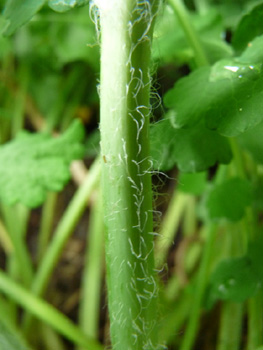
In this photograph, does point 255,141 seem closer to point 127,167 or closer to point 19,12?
point 127,167

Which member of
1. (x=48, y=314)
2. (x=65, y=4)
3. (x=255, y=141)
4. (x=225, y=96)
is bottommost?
(x=48, y=314)

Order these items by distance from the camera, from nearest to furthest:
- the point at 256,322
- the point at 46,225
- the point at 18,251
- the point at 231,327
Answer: the point at 256,322
the point at 231,327
the point at 18,251
the point at 46,225

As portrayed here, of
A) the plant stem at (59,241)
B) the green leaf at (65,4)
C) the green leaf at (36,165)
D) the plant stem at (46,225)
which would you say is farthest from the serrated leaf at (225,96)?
the plant stem at (46,225)

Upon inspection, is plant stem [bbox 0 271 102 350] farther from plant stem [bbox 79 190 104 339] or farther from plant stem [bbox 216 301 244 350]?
plant stem [bbox 216 301 244 350]

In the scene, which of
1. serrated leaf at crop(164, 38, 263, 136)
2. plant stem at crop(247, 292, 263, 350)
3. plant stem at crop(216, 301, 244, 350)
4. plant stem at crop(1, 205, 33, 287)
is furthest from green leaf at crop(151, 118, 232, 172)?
plant stem at crop(1, 205, 33, 287)

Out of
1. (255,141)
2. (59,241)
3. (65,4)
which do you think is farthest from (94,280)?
(65,4)

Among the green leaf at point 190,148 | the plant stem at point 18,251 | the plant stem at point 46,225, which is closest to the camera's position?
the green leaf at point 190,148

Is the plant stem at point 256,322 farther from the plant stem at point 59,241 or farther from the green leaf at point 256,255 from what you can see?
the plant stem at point 59,241

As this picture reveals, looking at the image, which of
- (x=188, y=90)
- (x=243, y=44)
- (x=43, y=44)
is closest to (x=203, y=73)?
(x=188, y=90)
